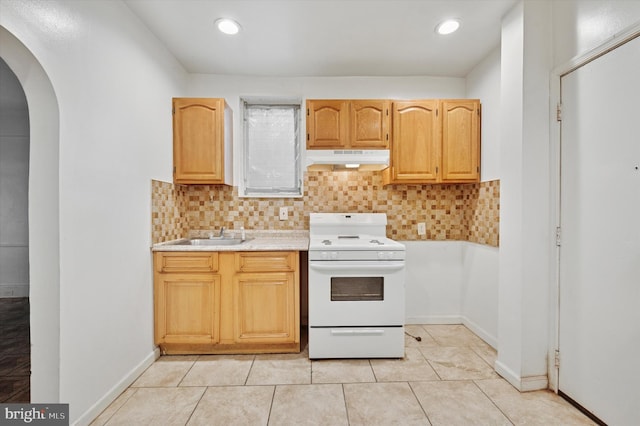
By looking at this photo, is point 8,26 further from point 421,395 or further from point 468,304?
point 468,304

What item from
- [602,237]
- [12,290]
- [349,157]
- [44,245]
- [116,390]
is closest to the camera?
[44,245]

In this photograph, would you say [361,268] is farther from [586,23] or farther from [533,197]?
[586,23]

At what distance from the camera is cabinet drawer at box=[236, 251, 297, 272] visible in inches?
90.4

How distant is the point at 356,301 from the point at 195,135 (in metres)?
1.97

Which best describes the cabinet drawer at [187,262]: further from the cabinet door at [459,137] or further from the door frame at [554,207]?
the door frame at [554,207]

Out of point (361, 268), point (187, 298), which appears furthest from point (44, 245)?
point (361, 268)

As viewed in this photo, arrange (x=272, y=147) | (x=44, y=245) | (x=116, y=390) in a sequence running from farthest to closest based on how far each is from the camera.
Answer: (x=272, y=147)
(x=116, y=390)
(x=44, y=245)

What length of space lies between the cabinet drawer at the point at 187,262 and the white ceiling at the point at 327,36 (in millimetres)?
1714

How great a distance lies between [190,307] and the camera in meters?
2.29

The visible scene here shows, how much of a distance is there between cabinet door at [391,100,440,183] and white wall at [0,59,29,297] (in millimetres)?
4821

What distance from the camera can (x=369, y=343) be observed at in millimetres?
2213

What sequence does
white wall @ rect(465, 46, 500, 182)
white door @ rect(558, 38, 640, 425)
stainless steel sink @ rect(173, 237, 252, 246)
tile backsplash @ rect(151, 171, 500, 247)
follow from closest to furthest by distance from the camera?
white door @ rect(558, 38, 640, 425)
white wall @ rect(465, 46, 500, 182)
stainless steel sink @ rect(173, 237, 252, 246)
tile backsplash @ rect(151, 171, 500, 247)

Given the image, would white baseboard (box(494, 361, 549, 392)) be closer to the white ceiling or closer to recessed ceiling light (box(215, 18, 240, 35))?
the white ceiling

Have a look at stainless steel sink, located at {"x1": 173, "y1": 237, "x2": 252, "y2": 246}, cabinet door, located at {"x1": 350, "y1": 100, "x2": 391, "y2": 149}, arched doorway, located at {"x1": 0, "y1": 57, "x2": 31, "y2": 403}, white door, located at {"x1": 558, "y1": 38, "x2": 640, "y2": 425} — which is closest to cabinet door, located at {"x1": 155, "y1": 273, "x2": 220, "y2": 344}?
stainless steel sink, located at {"x1": 173, "y1": 237, "x2": 252, "y2": 246}
